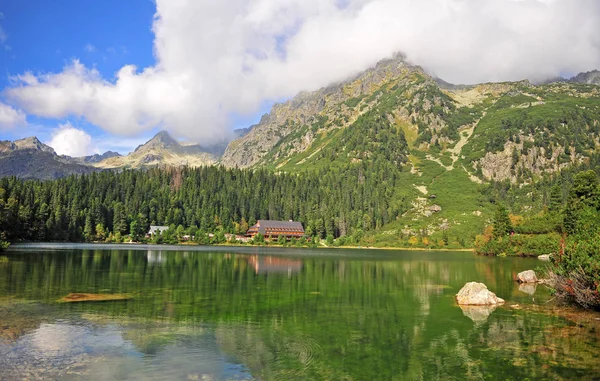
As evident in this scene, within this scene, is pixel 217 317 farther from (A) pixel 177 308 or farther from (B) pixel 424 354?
(B) pixel 424 354

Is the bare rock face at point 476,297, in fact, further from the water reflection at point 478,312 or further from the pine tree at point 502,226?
the pine tree at point 502,226

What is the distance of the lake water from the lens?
23.2 metres

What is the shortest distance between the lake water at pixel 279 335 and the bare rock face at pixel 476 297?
5.03ft

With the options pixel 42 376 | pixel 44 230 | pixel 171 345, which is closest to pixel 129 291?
pixel 171 345

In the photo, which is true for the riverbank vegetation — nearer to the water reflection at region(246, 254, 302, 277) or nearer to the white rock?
the white rock

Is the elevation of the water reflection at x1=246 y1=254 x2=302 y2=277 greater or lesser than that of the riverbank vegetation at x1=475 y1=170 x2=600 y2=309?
lesser

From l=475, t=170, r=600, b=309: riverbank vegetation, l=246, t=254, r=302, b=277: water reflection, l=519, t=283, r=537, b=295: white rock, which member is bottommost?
l=519, t=283, r=537, b=295: white rock

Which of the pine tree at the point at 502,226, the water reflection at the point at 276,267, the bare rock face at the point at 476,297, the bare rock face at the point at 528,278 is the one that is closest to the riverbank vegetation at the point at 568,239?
the pine tree at the point at 502,226

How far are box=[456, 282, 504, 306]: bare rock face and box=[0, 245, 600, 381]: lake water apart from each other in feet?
5.03

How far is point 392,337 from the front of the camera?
103 feet

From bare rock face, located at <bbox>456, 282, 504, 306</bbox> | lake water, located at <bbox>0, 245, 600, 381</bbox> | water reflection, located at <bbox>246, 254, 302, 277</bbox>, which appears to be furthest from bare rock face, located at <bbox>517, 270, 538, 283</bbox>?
water reflection, located at <bbox>246, 254, 302, 277</bbox>

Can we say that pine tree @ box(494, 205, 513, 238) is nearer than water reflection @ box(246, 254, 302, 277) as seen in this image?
No

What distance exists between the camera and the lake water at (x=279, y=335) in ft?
76.2

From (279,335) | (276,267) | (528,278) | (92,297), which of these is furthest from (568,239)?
(92,297)
